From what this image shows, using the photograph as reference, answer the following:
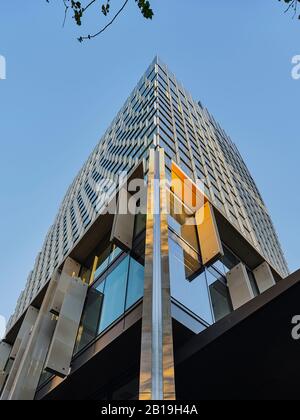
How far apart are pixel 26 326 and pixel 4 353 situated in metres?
3.26

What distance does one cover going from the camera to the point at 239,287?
10.2 metres

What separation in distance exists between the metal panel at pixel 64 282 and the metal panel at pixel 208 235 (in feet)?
15.2

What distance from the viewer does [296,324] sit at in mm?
5984

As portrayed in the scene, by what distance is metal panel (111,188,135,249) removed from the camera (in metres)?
9.64

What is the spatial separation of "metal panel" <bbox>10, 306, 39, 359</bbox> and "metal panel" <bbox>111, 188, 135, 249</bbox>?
6451 mm

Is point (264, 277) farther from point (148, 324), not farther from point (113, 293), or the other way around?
point (148, 324)

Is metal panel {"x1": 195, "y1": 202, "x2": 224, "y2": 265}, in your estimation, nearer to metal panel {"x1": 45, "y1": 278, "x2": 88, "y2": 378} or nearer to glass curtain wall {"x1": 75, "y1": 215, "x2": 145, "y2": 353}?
glass curtain wall {"x1": 75, "y1": 215, "x2": 145, "y2": 353}

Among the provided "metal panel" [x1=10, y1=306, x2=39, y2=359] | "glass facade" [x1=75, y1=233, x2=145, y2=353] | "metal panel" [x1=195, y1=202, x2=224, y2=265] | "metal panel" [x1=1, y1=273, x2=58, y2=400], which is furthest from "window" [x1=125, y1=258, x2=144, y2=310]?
"metal panel" [x1=10, y1=306, x2=39, y2=359]

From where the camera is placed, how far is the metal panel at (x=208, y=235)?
9.11m

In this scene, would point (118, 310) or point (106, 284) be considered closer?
point (118, 310)
